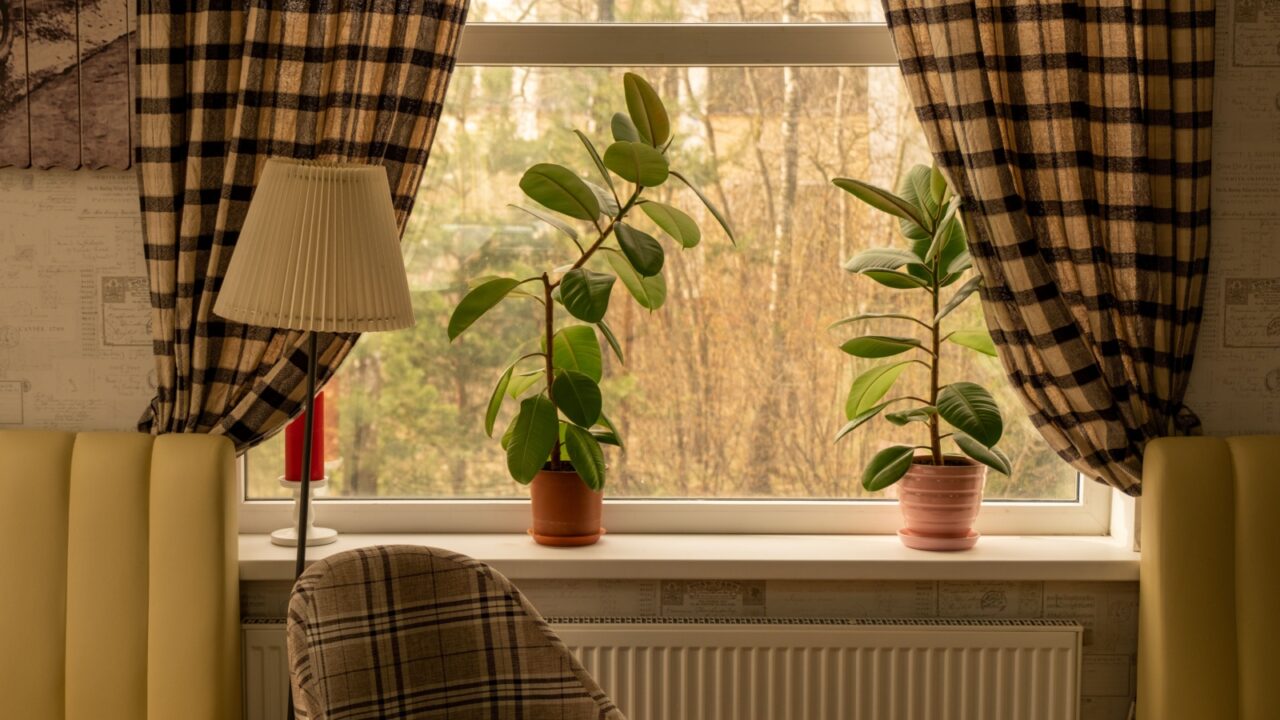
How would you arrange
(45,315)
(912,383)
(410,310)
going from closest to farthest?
(410,310) < (45,315) < (912,383)

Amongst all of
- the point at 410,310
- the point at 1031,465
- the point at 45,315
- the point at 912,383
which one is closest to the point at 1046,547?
the point at 1031,465

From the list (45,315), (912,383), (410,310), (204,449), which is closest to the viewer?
(410,310)

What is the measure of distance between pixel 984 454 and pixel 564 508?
2.66ft

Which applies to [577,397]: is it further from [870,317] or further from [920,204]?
[920,204]

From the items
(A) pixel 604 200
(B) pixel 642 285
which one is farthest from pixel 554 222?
(B) pixel 642 285

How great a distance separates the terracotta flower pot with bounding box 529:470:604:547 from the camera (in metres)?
2.21

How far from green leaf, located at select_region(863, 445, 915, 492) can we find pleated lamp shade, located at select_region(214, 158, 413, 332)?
95cm

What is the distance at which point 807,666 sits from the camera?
2186 millimetres

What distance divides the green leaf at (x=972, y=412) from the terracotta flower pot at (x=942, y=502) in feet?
0.41

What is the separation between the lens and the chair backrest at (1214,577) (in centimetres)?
208

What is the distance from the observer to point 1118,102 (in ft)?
6.86

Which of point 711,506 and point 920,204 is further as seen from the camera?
point 711,506

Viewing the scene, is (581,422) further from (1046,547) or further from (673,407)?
(1046,547)

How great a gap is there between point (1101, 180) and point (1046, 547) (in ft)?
2.40
